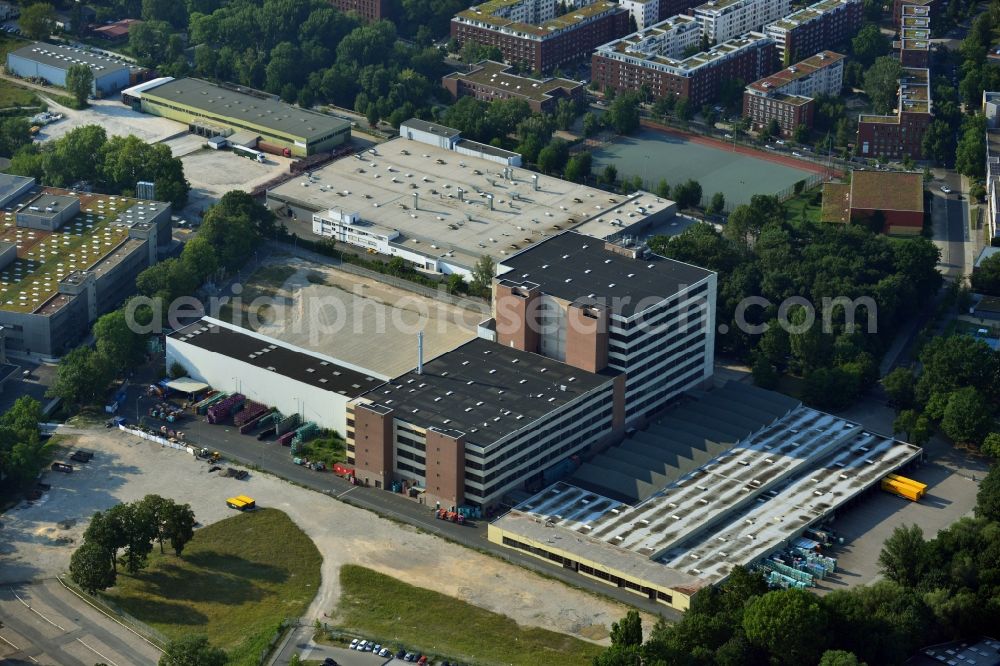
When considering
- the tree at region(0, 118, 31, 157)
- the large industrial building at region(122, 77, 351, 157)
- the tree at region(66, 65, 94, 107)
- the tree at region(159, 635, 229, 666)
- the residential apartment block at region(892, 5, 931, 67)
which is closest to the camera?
the tree at region(159, 635, 229, 666)

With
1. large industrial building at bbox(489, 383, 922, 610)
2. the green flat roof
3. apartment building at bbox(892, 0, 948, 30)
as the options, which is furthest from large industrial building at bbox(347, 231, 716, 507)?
apartment building at bbox(892, 0, 948, 30)

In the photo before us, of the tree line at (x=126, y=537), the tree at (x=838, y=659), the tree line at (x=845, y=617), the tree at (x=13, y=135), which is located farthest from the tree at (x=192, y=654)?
the tree at (x=13, y=135)

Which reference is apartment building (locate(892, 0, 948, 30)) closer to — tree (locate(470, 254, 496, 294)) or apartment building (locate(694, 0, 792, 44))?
apartment building (locate(694, 0, 792, 44))

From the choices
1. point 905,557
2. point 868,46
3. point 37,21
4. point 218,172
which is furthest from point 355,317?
point 868,46

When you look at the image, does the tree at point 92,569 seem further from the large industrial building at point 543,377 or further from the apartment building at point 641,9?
the apartment building at point 641,9

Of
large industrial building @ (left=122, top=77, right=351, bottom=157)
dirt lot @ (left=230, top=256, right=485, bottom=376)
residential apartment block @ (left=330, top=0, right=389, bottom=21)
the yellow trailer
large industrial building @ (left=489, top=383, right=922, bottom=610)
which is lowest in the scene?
the yellow trailer

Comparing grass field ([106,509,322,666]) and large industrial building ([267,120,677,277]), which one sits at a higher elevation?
large industrial building ([267,120,677,277])

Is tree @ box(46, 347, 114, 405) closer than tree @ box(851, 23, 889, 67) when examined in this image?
Yes
